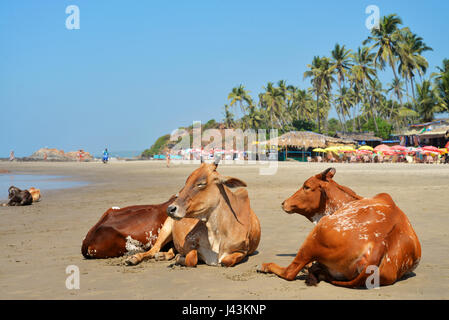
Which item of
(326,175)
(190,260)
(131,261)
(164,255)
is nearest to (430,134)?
(326,175)

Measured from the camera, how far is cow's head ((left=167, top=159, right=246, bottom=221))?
5.30m

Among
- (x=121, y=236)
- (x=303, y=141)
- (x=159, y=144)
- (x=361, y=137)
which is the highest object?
(x=159, y=144)

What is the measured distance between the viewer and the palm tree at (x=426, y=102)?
6488 centimetres

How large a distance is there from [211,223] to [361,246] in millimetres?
1955

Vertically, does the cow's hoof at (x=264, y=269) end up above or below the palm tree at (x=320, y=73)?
below

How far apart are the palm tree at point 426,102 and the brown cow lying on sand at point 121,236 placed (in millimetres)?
66086

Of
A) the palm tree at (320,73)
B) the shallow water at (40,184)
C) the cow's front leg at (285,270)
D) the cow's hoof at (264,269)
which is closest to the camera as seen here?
the cow's front leg at (285,270)

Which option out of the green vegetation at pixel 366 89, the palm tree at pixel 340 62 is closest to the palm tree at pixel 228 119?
the green vegetation at pixel 366 89

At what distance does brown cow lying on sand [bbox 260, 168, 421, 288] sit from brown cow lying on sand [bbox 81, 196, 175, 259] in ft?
7.42

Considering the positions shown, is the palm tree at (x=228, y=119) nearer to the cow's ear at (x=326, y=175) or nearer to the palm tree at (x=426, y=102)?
the palm tree at (x=426, y=102)

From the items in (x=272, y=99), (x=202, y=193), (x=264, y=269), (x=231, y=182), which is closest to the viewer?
(x=264, y=269)

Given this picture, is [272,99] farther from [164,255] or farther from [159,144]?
[164,255]

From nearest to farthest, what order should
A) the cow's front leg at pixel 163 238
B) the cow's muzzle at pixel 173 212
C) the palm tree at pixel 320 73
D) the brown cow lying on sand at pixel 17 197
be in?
the cow's muzzle at pixel 173 212
the cow's front leg at pixel 163 238
the brown cow lying on sand at pixel 17 197
the palm tree at pixel 320 73

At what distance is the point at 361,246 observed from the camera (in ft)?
14.5
